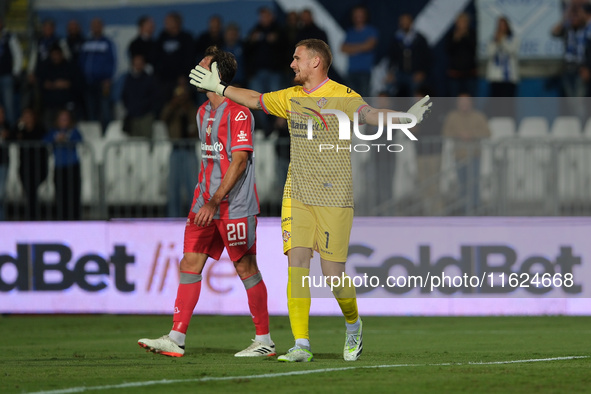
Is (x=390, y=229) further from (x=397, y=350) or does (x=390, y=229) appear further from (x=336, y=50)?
(x=336, y=50)

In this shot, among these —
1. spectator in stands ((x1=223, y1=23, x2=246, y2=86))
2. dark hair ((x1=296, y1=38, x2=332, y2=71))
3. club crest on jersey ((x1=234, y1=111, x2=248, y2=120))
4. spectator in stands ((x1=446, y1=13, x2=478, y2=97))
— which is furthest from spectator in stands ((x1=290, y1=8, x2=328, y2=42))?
dark hair ((x1=296, y1=38, x2=332, y2=71))

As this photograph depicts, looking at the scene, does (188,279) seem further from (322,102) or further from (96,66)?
(96,66)

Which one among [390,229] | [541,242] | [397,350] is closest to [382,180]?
[390,229]

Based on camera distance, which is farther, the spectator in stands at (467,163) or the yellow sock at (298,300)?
the spectator in stands at (467,163)

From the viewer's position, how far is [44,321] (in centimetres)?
1345

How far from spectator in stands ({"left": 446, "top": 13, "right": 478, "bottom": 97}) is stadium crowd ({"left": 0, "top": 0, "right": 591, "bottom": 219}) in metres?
0.02

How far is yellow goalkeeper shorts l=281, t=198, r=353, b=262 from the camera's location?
322 inches

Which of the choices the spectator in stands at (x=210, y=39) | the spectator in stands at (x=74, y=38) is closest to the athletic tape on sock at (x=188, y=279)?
the spectator in stands at (x=210, y=39)

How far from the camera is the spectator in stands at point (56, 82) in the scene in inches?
700

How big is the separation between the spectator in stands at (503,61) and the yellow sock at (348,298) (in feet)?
34.0

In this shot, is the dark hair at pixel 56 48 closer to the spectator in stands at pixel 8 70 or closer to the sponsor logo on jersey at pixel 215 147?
the spectator in stands at pixel 8 70

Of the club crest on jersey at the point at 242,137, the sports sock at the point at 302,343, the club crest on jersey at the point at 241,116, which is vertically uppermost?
the club crest on jersey at the point at 241,116

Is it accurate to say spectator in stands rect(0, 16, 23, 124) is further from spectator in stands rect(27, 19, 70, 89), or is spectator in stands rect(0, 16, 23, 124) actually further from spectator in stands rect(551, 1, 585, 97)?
spectator in stands rect(551, 1, 585, 97)

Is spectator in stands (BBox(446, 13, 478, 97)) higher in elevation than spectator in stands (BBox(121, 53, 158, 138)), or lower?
higher
